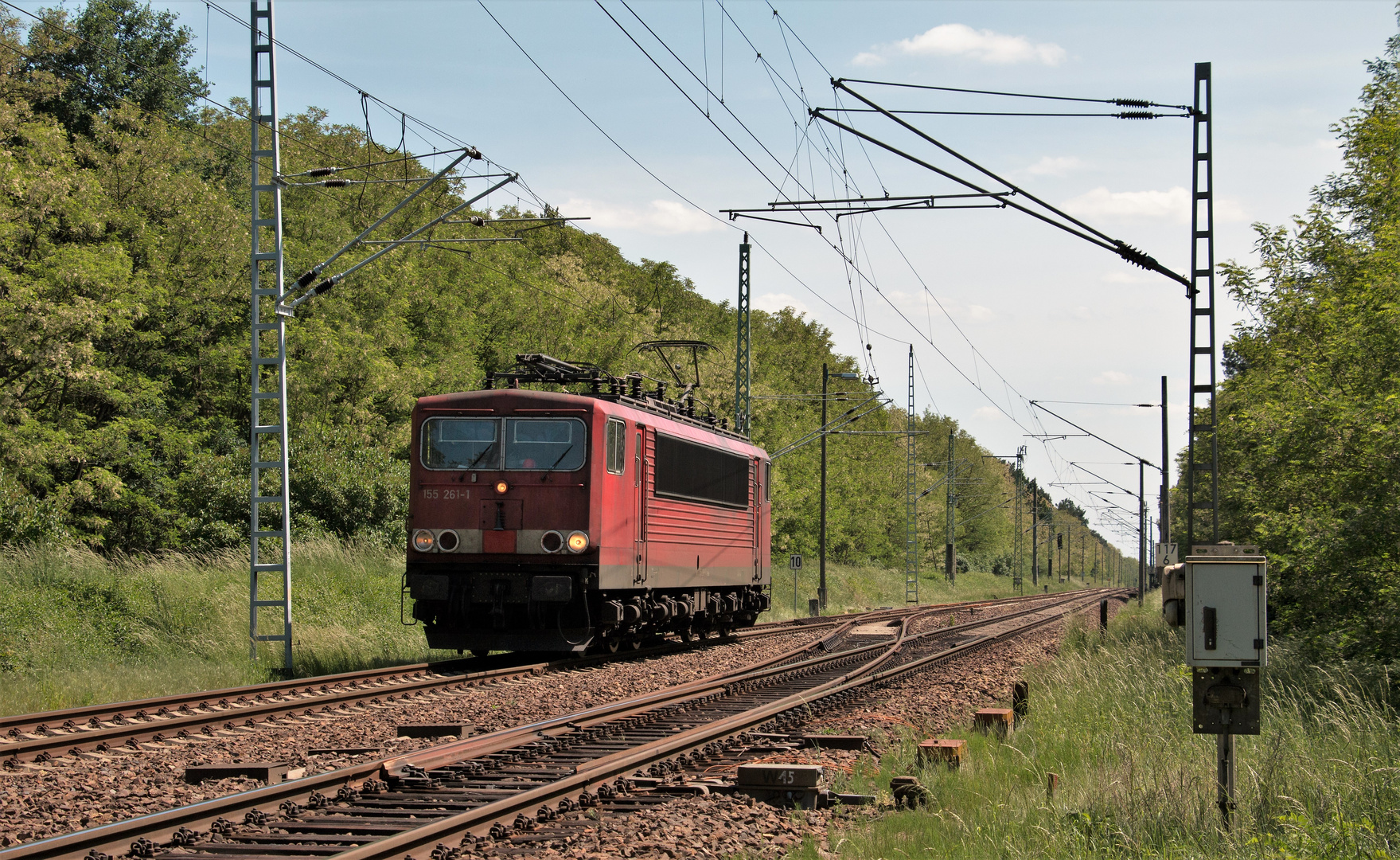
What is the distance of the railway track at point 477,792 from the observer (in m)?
6.62

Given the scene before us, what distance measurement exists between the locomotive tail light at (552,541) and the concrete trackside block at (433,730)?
18.3 ft

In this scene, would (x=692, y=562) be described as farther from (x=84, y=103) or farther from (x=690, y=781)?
(x=84, y=103)

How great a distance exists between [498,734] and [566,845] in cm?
336

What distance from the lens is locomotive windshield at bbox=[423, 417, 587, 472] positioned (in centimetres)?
1659

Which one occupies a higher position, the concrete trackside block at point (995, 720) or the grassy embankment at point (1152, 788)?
the grassy embankment at point (1152, 788)

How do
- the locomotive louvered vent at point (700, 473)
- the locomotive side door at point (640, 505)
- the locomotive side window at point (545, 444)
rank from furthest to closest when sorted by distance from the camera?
1. the locomotive louvered vent at point (700, 473)
2. the locomotive side door at point (640, 505)
3. the locomotive side window at point (545, 444)

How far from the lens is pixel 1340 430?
1350 cm

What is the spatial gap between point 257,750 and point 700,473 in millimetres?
11531

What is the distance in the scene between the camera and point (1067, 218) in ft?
43.4

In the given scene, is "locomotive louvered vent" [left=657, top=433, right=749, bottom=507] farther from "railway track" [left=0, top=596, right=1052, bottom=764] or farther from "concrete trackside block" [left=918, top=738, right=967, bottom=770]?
"concrete trackside block" [left=918, top=738, right=967, bottom=770]

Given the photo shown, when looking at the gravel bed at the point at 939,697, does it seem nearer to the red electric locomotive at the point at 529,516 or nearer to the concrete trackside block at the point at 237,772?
the red electric locomotive at the point at 529,516

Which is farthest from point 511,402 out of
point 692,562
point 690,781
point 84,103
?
point 84,103


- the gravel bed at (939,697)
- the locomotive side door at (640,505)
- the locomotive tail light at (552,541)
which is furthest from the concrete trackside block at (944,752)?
the locomotive side door at (640,505)

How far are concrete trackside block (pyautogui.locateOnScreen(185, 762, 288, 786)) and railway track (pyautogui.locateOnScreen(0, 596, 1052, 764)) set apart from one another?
157 cm
